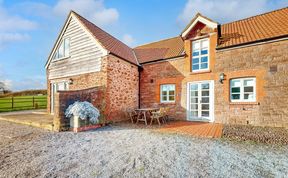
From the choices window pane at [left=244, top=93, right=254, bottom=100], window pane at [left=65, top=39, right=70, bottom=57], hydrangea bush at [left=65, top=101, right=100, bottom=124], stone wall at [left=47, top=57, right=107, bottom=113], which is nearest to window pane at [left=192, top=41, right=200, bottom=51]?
window pane at [left=244, top=93, right=254, bottom=100]

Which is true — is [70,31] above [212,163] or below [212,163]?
above

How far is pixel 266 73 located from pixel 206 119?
4.12 m

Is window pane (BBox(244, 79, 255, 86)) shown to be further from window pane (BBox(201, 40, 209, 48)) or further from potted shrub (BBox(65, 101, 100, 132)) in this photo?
potted shrub (BBox(65, 101, 100, 132))

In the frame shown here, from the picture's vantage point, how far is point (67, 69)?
11.8 m

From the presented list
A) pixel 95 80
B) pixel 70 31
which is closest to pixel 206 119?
pixel 95 80

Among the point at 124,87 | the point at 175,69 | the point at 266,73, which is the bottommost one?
the point at 124,87

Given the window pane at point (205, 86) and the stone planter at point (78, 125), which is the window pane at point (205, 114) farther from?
the stone planter at point (78, 125)

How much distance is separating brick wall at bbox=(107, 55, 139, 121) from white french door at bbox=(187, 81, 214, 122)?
4.23 m

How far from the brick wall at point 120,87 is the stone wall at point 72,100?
1.37 feet

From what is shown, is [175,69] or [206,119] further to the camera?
[175,69]

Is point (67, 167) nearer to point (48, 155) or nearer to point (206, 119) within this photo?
point (48, 155)

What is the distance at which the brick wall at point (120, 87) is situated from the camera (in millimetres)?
9354

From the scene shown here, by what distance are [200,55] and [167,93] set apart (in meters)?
3.55

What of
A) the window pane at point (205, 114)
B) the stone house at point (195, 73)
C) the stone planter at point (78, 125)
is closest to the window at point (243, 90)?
the stone house at point (195, 73)
